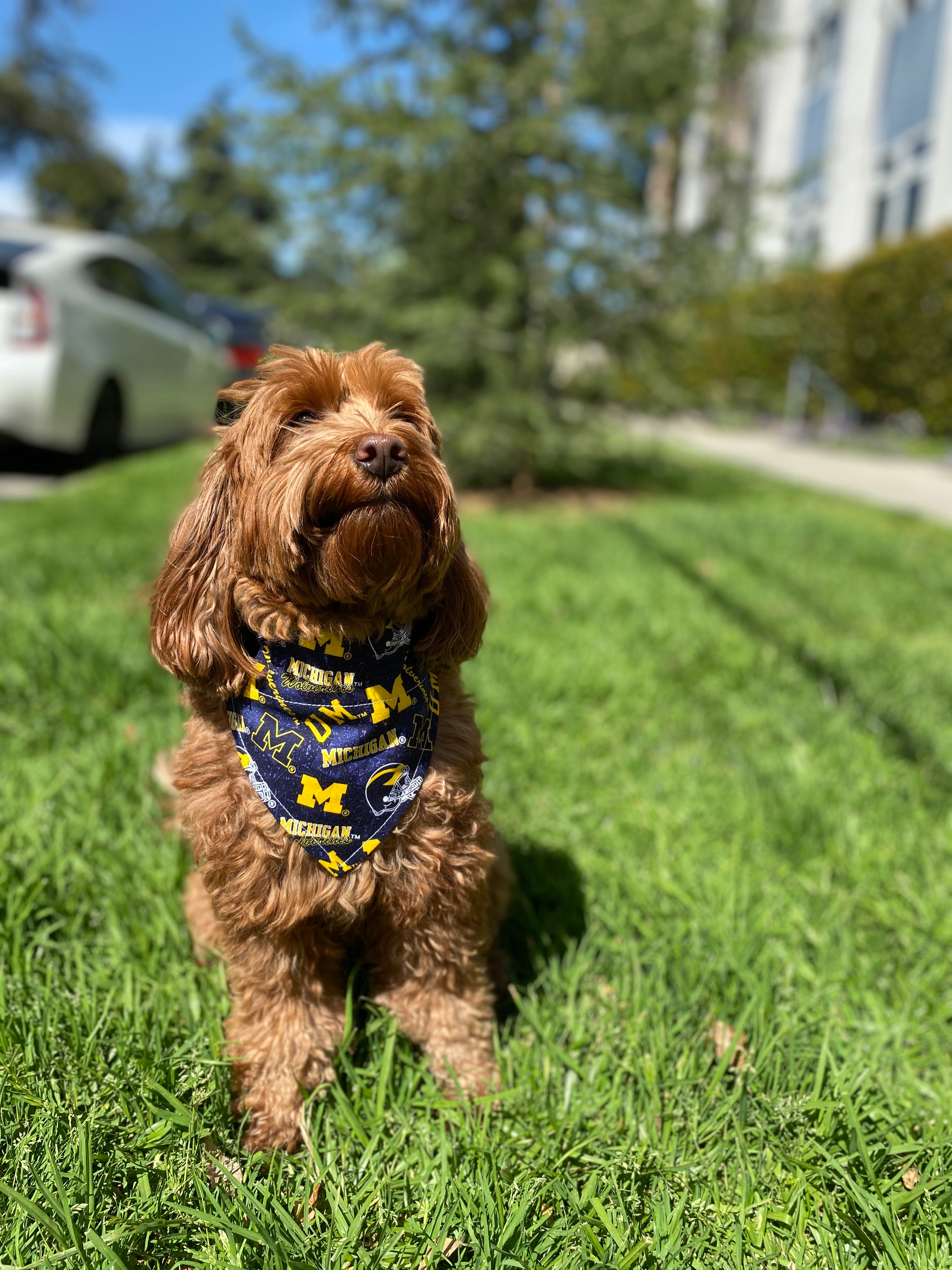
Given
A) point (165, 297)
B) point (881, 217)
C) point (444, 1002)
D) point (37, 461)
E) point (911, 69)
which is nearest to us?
point (444, 1002)

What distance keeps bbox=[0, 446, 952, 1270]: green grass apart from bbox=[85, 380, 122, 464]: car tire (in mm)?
4226

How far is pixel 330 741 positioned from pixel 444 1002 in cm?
71

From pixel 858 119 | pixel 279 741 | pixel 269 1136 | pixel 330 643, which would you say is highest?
pixel 858 119

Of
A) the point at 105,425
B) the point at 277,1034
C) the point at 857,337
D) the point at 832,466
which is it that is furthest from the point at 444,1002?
the point at 857,337

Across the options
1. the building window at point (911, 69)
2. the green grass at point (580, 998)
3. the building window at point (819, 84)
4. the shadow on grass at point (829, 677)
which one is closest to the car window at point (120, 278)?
the green grass at point (580, 998)

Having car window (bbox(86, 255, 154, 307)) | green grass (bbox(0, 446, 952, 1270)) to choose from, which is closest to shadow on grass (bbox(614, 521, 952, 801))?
green grass (bbox(0, 446, 952, 1270))

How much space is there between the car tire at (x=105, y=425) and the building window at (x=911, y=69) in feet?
47.8

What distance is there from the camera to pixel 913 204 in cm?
1691

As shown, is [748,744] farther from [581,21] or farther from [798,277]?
[798,277]

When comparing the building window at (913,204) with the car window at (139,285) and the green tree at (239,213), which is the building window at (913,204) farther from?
the car window at (139,285)

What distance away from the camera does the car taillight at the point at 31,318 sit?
22.4 ft

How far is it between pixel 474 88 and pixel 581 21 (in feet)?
3.70

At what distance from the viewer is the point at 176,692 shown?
12.5ft

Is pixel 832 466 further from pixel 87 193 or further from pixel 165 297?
pixel 87 193
